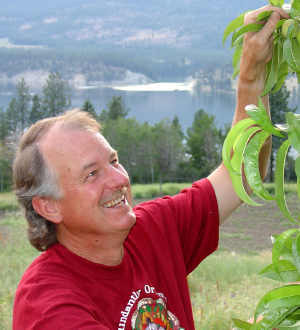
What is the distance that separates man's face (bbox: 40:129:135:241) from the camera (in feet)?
4.52

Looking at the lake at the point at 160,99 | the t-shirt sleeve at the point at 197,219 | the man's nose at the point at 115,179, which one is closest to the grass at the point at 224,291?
the t-shirt sleeve at the point at 197,219

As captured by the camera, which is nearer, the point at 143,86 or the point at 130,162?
the point at 130,162

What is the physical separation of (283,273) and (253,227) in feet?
52.3

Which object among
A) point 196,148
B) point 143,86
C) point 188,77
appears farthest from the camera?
point 188,77

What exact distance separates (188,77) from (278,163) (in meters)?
136

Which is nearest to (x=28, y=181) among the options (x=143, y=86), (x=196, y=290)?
(x=196, y=290)

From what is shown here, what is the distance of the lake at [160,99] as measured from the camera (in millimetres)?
96044

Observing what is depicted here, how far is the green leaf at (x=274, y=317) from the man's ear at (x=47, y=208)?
0.85 meters

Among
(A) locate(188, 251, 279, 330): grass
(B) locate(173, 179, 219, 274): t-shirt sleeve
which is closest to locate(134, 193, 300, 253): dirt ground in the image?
(A) locate(188, 251, 279, 330): grass

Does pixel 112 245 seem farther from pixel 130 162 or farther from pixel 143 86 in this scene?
pixel 143 86

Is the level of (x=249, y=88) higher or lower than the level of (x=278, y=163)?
higher

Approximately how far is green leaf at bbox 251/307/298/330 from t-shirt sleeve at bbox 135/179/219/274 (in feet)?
2.56

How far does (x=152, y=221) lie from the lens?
64.9 inches

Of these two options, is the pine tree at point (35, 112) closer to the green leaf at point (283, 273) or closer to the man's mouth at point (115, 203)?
the man's mouth at point (115, 203)
